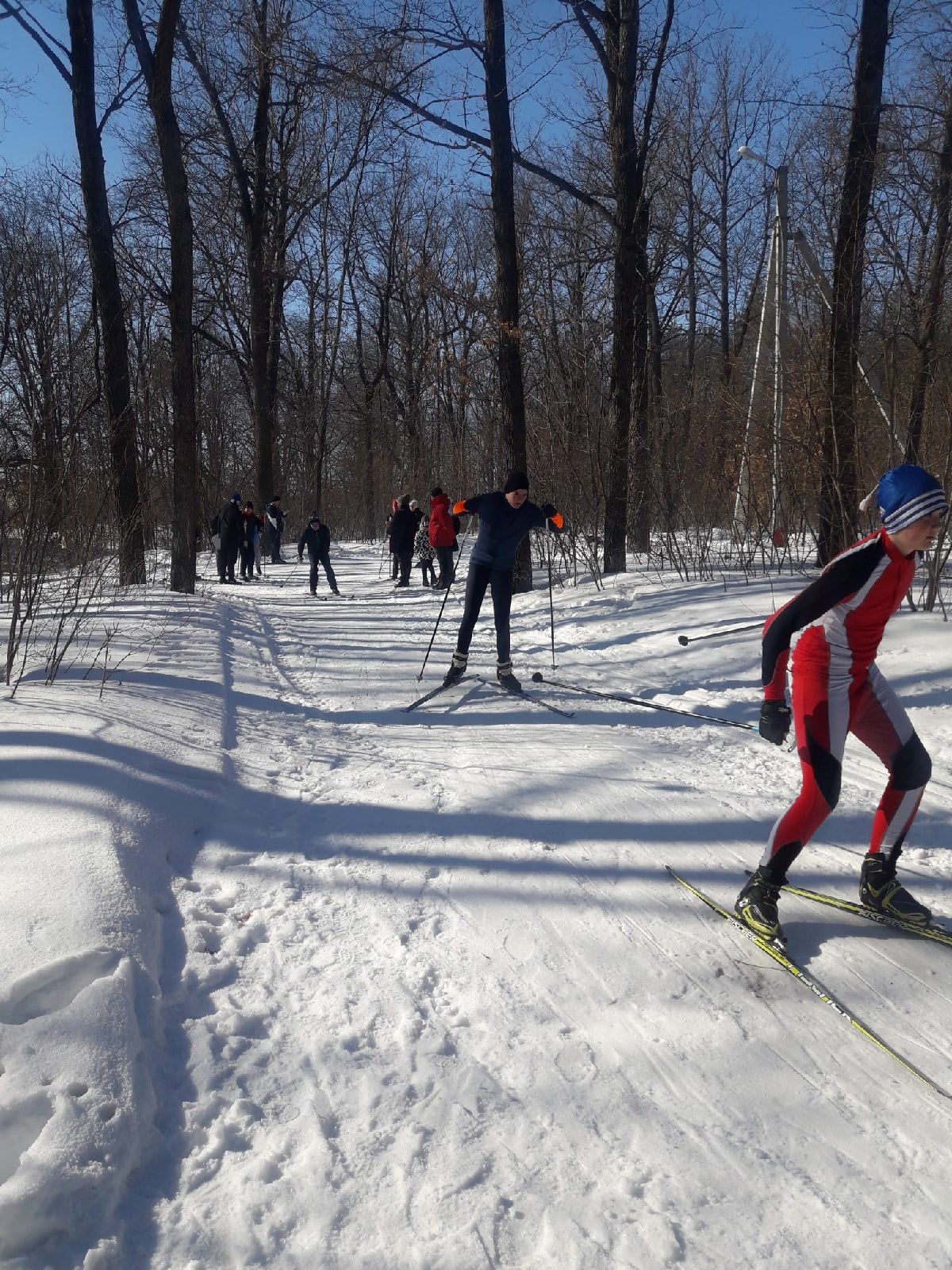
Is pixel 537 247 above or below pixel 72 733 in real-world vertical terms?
above

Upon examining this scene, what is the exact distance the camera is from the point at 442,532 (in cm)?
1625

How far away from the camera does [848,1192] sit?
223cm

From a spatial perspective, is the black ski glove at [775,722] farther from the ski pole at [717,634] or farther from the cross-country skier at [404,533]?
the cross-country skier at [404,533]

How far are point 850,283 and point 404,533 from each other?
1075cm

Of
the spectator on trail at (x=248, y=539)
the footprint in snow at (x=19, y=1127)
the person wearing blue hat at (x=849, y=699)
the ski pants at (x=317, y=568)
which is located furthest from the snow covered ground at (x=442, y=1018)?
the spectator on trail at (x=248, y=539)

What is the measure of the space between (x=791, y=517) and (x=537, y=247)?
9518 mm

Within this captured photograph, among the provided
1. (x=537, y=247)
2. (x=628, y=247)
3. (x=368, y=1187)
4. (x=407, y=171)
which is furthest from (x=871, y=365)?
(x=407, y=171)

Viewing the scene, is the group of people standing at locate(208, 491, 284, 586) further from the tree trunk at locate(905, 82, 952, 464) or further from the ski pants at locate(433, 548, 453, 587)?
the tree trunk at locate(905, 82, 952, 464)

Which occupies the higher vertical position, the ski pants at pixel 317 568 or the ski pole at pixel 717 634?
the ski pants at pixel 317 568

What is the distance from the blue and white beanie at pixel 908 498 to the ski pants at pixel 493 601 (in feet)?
15.7

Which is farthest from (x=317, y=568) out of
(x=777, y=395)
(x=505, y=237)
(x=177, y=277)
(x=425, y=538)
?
(x=777, y=395)

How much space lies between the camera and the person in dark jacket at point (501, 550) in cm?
784

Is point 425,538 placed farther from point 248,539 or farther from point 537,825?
point 537,825

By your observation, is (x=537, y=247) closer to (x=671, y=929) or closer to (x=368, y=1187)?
(x=671, y=929)
